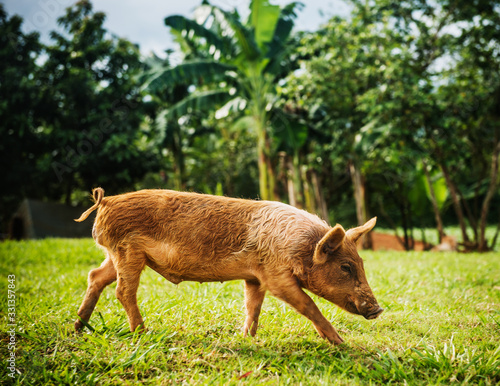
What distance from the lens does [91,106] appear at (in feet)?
53.8

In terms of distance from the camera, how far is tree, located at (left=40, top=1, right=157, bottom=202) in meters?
15.6

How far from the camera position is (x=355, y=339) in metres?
3.07

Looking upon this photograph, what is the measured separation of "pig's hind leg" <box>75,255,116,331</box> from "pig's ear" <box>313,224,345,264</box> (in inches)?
63.2

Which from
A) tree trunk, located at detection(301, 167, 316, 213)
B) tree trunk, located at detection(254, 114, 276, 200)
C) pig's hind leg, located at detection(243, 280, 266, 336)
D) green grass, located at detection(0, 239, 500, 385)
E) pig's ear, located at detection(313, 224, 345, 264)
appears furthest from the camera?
tree trunk, located at detection(301, 167, 316, 213)

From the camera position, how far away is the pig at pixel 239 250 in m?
2.89

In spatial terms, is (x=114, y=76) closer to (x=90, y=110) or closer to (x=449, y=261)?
(x=90, y=110)

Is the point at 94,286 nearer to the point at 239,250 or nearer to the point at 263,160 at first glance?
the point at 239,250

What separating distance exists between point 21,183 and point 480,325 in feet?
58.0

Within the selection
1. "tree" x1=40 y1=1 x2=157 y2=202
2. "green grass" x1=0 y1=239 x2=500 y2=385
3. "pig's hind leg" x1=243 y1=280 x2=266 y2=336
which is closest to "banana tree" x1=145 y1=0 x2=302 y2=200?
"tree" x1=40 y1=1 x2=157 y2=202

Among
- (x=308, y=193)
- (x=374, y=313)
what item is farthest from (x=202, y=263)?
(x=308, y=193)

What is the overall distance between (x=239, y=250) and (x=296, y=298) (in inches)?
20.6

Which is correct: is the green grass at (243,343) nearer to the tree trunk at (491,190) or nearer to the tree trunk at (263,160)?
the tree trunk at (491,190)

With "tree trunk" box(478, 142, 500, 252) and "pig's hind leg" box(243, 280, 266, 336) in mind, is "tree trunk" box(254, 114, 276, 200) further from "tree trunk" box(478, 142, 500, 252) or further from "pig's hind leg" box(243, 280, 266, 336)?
"pig's hind leg" box(243, 280, 266, 336)

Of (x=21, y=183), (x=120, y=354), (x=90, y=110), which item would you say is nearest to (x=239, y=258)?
(x=120, y=354)
